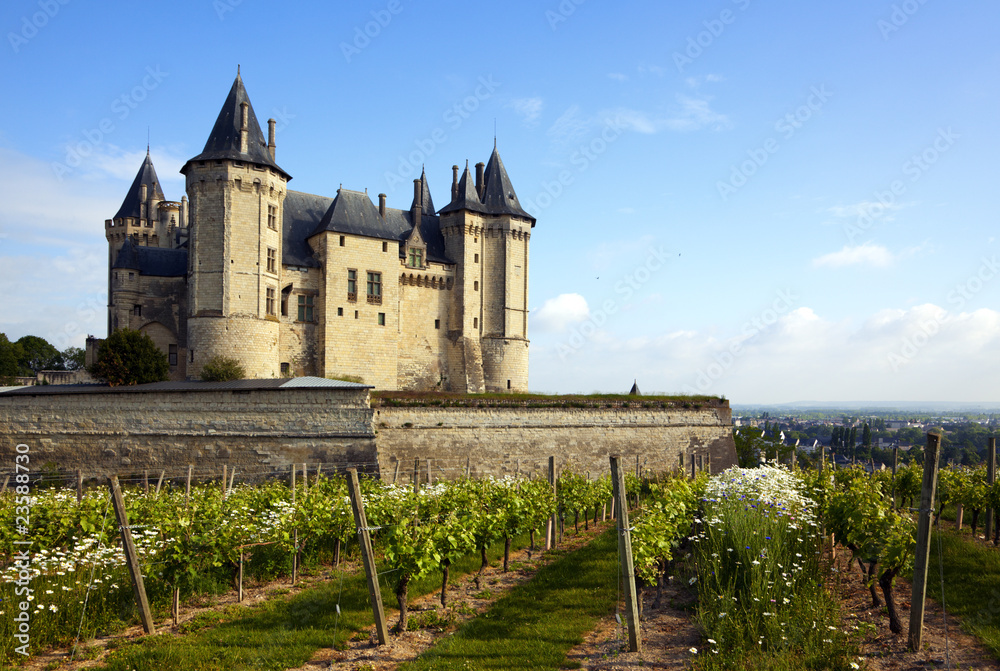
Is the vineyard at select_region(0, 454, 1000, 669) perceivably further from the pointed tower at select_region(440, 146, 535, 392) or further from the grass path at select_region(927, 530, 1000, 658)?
the pointed tower at select_region(440, 146, 535, 392)

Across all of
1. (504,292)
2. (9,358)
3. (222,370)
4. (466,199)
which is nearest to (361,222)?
(466,199)

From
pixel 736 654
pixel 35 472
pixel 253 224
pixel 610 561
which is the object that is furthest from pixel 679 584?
pixel 253 224

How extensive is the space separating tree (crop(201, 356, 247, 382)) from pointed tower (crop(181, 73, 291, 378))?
0.27m

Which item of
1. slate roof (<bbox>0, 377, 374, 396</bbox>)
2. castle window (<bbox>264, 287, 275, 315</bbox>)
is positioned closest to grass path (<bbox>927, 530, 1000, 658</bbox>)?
slate roof (<bbox>0, 377, 374, 396</bbox>)

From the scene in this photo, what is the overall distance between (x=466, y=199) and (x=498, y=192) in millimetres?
2087

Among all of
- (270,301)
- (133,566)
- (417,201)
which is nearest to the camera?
(133,566)

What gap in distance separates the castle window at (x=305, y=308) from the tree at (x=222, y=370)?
192 inches

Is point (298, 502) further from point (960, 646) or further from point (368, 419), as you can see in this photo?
point (368, 419)

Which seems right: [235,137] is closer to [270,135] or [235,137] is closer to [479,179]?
[270,135]

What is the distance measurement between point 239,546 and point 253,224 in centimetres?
2288

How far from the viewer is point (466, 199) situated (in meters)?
37.3

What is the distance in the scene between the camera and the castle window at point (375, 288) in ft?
112
